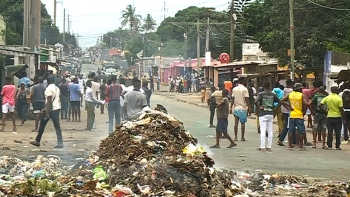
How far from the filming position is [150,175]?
8.83 meters

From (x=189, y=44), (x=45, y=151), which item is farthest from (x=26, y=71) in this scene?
(x=189, y=44)

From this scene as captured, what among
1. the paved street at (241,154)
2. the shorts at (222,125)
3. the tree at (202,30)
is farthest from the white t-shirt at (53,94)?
the tree at (202,30)

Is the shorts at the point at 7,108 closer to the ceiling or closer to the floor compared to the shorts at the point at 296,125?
closer to the ceiling

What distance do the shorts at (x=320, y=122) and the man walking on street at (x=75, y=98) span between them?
31.9ft

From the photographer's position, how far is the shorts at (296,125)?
16.2 m

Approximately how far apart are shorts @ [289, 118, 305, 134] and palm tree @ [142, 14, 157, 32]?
115 m

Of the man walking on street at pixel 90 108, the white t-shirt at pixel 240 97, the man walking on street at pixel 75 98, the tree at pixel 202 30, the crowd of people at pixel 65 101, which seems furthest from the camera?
the tree at pixel 202 30

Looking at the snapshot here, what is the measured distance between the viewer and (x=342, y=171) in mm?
12914

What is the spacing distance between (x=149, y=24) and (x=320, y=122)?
115588 millimetres

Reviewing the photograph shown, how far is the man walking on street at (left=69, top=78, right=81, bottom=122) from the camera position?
23.6m

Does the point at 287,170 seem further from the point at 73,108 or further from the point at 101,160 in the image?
the point at 73,108

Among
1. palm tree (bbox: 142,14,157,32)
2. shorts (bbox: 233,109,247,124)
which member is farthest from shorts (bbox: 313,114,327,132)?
palm tree (bbox: 142,14,157,32)

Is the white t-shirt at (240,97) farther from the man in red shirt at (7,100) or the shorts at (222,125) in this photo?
the man in red shirt at (7,100)

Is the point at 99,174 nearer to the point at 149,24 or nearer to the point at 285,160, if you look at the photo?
the point at 285,160
